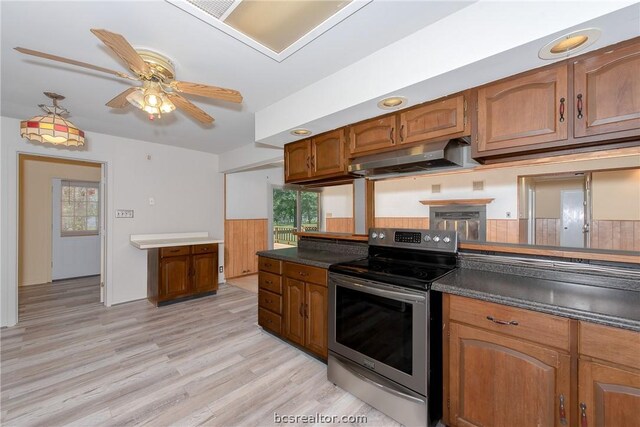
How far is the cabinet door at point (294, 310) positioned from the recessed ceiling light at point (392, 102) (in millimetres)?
1619

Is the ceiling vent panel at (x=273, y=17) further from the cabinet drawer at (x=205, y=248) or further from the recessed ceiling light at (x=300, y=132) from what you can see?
the cabinet drawer at (x=205, y=248)

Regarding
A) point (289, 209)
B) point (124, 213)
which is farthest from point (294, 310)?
point (289, 209)

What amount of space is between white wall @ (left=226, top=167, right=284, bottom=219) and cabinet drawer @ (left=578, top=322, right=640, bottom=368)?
5044 millimetres

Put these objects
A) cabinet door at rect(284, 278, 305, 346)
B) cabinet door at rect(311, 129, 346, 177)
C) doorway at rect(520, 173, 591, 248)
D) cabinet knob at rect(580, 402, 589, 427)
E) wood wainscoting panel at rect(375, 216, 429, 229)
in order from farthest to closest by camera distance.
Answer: wood wainscoting panel at rect(375, 216, 429, 229)
doorway at rect(520, 173, 591, 248)
cabinet door at rect(311, 129, 346, 177)
cabinet door at rect(284, 278, 305, 346)
cabinet knob at rect(580, 402, 589, 427)

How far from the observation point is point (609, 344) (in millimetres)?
1048

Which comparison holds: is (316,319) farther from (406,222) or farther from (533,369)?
(406,222)

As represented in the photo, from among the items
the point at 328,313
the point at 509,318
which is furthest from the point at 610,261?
the point at 328,313

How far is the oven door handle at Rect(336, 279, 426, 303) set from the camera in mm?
1511

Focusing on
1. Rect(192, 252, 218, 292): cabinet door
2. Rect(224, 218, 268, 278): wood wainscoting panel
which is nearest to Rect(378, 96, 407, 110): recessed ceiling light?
Rect(192, 252, 218, 292): cabinet door

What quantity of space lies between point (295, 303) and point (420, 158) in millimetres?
1650

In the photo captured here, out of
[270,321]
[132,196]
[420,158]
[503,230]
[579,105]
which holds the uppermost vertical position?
[579,105]

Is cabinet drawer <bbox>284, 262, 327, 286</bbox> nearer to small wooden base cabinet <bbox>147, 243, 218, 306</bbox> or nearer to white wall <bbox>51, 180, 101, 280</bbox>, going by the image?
small wooden base cabinet <bbox>147, 243, 218, 306</bbox>

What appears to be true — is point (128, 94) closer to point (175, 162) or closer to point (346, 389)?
point (346, 389)

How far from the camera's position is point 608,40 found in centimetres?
123
